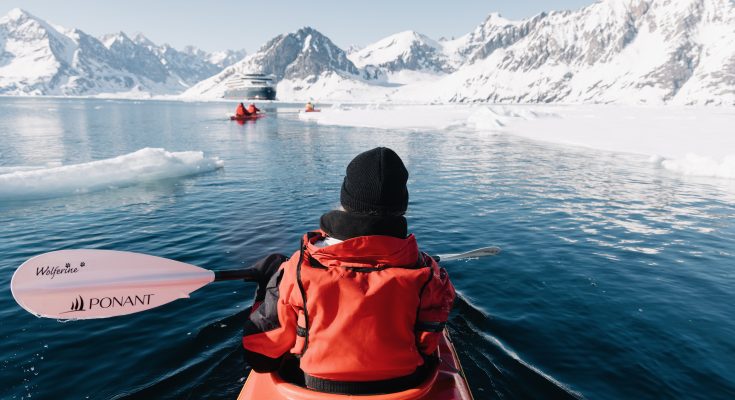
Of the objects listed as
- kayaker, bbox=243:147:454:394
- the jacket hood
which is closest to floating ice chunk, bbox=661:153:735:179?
kayaker, bbox=243:147:454:394

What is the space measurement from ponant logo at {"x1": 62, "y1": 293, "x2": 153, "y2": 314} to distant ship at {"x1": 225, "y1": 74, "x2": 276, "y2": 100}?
166 metres

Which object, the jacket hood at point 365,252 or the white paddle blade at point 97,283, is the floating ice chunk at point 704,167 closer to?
the jacket hood at point 365,252

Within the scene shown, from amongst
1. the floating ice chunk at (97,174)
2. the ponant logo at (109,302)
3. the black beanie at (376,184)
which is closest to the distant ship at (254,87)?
the floating ice chunk at (97,174)

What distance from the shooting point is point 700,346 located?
18.0ft

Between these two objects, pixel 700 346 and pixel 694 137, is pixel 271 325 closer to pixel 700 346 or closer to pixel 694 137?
pixel 700 346

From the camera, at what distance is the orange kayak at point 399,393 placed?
2.68m

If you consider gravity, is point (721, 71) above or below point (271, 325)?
above

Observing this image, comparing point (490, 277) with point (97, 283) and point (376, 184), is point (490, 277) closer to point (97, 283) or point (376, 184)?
point (376, 184)

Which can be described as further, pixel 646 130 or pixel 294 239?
pixel 646 130

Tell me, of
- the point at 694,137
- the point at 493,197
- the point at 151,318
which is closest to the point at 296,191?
the point at 493,197

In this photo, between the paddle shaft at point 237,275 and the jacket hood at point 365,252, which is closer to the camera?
the jacket hood at point 365,252

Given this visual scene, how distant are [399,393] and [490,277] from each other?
5.43m

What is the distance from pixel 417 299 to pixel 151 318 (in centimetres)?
525

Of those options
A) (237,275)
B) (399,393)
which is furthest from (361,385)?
(237,275)
